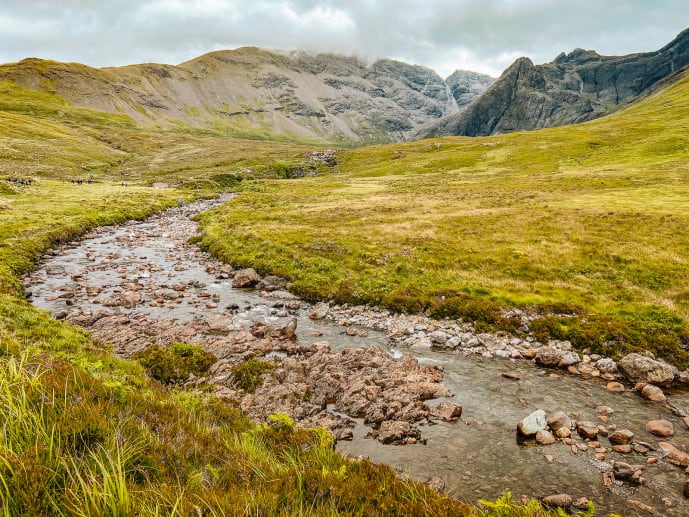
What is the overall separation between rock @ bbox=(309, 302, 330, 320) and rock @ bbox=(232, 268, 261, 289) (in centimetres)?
615

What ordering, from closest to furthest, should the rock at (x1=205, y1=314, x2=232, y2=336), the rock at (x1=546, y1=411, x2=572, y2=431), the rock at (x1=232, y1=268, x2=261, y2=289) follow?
the rock at (x1=546, y1=411, x2=572, y2=431) < the rock at (x1=205, y1=314, x2=232, y2=336) < the rock at (x1=232, y1=268, x2=261, y2=289)

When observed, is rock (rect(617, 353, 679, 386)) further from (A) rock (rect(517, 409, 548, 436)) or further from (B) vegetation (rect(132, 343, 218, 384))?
(B) vegetation (rect(132, 343, 218, 384))

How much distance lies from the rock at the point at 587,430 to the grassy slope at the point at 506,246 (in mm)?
6495

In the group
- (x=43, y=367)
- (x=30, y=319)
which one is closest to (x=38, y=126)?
(x=30, y=319)

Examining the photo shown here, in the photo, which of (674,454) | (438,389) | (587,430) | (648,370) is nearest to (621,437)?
(587,430)

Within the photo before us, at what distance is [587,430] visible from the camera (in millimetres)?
11109

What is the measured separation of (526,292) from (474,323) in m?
5.07

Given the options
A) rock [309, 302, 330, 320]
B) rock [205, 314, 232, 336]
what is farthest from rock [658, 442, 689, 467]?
rock [205, 314, 232, 336]

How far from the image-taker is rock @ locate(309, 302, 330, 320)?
2118cm

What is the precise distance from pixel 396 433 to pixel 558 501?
14.3ft

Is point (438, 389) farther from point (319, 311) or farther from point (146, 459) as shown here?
point (146, 459)

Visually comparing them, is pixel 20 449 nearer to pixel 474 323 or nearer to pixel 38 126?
pixel 474 323

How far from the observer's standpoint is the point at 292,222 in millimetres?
43844

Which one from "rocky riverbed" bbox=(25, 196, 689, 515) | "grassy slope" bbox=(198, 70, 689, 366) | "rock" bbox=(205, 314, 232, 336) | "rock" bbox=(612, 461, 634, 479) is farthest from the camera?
"grassy slope" bbox=(198, 70, 689, 366)
